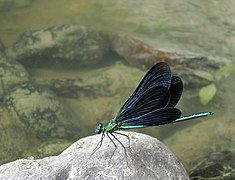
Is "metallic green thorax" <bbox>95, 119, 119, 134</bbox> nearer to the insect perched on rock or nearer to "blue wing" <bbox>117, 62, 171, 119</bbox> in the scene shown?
the insect perched on rock

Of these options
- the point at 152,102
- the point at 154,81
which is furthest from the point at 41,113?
the point at 154,81

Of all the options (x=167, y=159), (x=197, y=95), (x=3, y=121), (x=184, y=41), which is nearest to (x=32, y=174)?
(x=167, y=159)

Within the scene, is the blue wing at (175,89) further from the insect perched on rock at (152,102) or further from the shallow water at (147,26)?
the shallow water at (147,26)

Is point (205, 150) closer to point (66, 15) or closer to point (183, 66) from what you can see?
point (183, 66)

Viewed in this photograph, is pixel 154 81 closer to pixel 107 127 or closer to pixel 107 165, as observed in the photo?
pixel 107 127

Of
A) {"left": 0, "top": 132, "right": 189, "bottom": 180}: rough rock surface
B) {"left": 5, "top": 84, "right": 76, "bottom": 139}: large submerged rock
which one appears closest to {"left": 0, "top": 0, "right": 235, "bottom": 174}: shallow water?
{"left": 5, "top": 84, "right": 76, "bottom": 139}: large submerged rock

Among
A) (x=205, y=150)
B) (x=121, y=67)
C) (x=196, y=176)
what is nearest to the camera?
(x=196, y=176)
